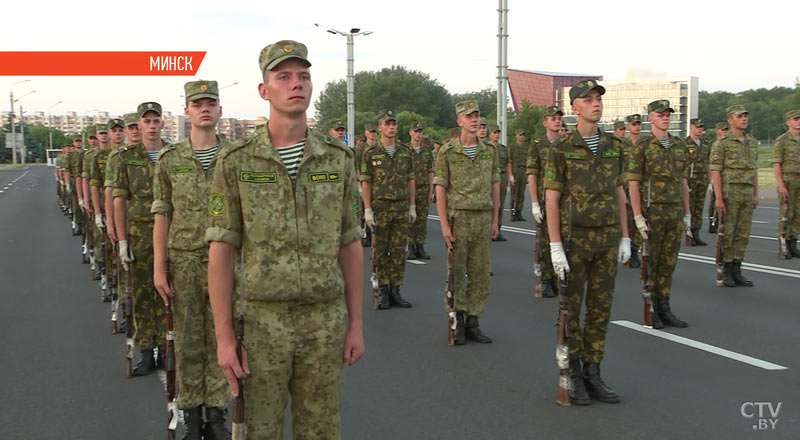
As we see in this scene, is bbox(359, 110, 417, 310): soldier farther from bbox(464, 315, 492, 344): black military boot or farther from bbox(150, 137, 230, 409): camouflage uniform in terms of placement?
bbox(150, 137, 230, 409): camouflage uniform

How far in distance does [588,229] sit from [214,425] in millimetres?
3047

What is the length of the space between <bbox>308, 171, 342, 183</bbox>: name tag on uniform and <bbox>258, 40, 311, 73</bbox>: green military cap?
46cm

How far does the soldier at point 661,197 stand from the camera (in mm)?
8141

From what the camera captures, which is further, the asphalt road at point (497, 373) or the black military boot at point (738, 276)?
the black military boot at point (738, 276)

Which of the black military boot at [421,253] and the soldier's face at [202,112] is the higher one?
the soldier's face at [202,112]

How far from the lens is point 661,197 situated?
8133mm

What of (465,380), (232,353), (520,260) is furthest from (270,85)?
(520,260)

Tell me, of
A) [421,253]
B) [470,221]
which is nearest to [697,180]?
[421,253]

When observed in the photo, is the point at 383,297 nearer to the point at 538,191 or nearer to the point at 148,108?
the point at 538,191

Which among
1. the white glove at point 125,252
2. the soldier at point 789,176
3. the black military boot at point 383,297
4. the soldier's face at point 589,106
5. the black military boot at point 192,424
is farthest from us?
the soldier at point 789,176

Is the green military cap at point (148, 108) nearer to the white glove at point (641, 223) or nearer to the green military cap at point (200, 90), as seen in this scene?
the green military cap at point (200, 90)

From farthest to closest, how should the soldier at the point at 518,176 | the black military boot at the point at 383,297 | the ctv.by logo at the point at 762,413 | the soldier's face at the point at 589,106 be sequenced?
1. the soldier at the point at 518,176
2. the black military boot at the point at 383,297
3. the soldier's face at the point at 589,106
4. the ctv.by logo at the point at 762,413

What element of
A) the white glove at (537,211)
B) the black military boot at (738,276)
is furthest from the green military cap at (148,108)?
the black military boot at (738,276)

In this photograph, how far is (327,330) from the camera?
3201mm
